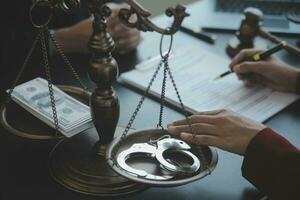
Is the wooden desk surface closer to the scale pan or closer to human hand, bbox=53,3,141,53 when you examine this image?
the scale pan

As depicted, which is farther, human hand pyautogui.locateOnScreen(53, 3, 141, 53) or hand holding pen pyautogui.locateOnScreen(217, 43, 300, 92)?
human hand pyautogui.locateOnScreen(53, 3, 141, 53)

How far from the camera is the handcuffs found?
3.13ft

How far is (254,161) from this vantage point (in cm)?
100

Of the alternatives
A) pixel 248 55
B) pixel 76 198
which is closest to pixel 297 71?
pixel 248 55

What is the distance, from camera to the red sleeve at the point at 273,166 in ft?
3.14

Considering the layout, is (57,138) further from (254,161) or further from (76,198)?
(254,161)

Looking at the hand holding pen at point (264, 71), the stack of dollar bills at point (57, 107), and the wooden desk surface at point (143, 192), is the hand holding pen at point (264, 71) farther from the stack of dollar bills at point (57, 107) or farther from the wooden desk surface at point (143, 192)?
the stack of dollar bills at point (57, 107)

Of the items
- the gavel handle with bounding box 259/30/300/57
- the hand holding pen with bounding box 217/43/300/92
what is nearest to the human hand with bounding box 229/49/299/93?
the hand holding pen with bounding box 217/43/300/92

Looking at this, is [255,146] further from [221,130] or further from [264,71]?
[264,71]

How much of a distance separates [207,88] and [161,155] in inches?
16.0

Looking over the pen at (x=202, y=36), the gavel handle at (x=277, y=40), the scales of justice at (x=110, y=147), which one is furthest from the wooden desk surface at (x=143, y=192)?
the pen at (x=202, y=36)

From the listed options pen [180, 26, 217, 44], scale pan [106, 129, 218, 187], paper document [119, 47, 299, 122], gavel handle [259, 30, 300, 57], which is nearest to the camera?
scale pan [106, 129, 218, 187]

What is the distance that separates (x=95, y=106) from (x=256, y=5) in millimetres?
1077

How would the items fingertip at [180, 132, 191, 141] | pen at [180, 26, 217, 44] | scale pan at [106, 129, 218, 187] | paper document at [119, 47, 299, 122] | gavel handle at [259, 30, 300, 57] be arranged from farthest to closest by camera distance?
1. pen at [180, 26, 217, 44]
2. gavel handle at [259, 30, 300, 57]
3. paper document at [119, 47, 299, 122]
4. fingertip at [180, 132, 191, 141]
5. scale pan at [106, 129, 218, 187]
